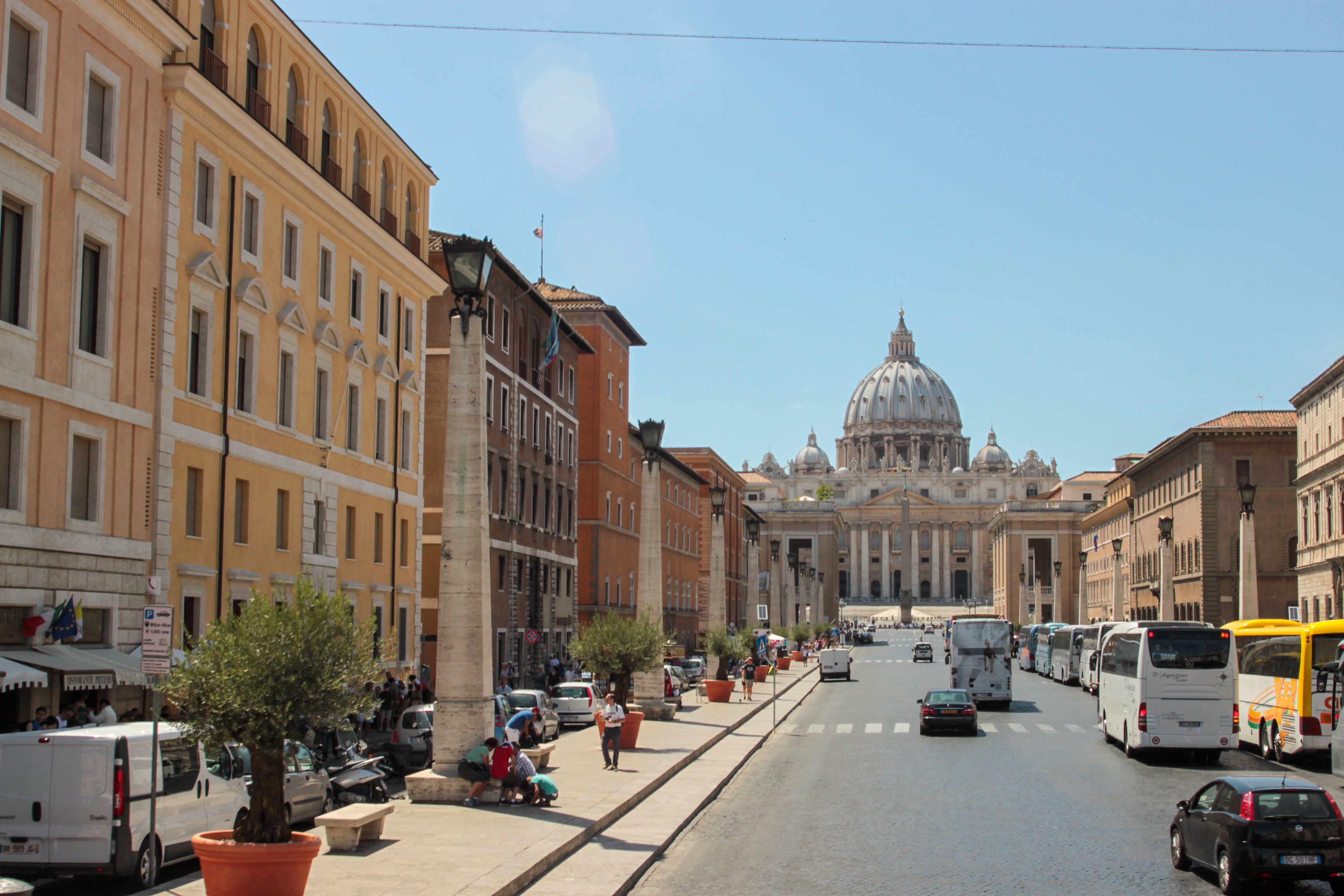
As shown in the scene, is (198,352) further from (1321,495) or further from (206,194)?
(1321,495)

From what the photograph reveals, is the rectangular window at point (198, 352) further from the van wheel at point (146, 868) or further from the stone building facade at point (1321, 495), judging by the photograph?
the stone building facade at point (1321, 495)

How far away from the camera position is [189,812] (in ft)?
50.9

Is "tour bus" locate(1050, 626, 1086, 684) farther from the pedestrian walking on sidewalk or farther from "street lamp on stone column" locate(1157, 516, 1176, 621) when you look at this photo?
the pedestrian walking on sidewalk

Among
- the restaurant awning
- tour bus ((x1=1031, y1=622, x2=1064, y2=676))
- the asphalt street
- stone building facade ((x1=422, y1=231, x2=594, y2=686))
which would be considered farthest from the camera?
tour bus ((x1=1031, y1=622, x2=1064, y2=676))

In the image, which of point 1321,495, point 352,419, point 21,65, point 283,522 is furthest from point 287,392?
point 1321,495

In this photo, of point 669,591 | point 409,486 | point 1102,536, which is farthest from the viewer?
point 1102,536

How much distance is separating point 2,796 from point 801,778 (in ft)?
48.8

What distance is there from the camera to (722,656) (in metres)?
50.4

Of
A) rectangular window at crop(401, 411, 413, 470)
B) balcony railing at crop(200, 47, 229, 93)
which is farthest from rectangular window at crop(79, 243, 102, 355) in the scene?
rectangular window at crop(401, 411, 413, 470)

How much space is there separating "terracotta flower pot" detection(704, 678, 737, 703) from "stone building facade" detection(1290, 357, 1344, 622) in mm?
25203

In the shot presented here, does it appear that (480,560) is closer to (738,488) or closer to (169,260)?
(169,260)

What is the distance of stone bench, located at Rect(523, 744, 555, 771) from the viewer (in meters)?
22.7

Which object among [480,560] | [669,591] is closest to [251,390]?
[480,560]

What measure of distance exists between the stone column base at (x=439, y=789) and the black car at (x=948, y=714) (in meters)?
18.5
